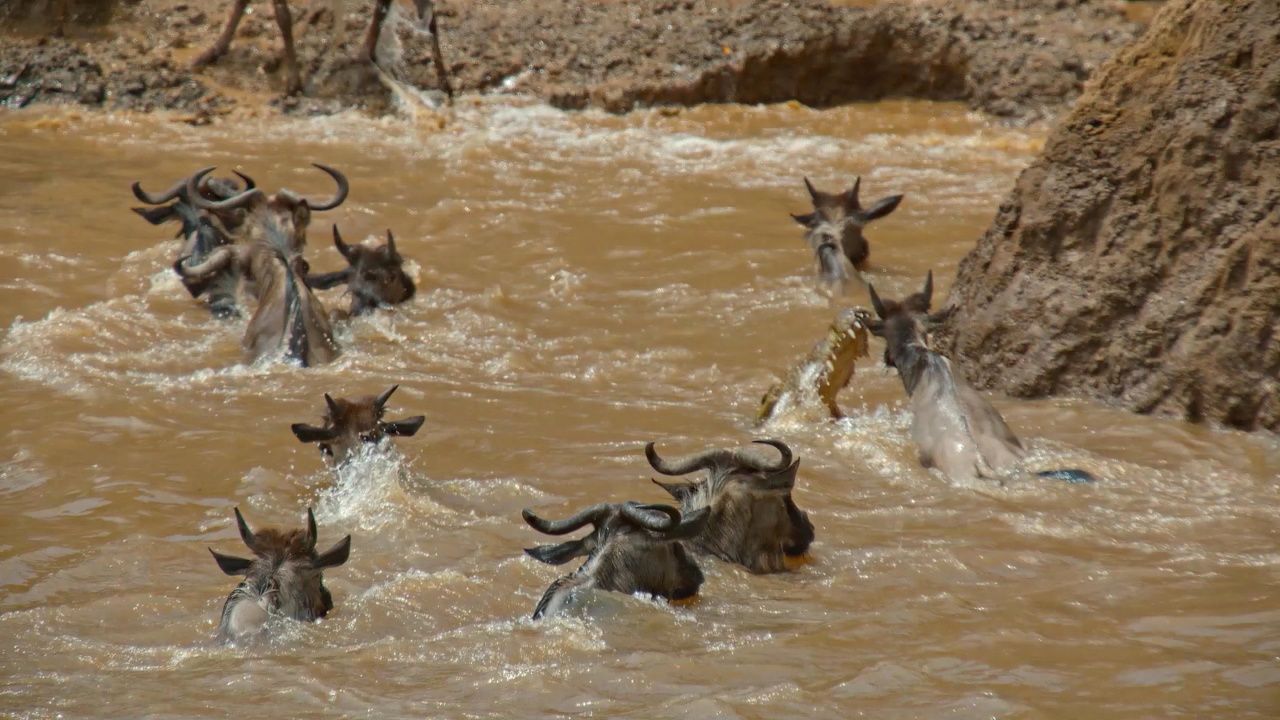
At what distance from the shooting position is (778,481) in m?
5.07

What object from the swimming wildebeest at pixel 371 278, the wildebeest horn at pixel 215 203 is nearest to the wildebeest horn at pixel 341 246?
the swimming wildebeest at pixel 371 278

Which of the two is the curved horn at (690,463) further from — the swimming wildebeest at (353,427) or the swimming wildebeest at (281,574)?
the swimming wildebeest at (353,427)

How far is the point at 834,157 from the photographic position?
13.8 m

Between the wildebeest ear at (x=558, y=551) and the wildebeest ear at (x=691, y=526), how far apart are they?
282 mm

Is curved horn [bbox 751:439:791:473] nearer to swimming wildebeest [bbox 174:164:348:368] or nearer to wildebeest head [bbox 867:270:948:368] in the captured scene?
wildebeest head [bbox 867:270:948:368]

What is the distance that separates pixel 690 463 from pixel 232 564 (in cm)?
151

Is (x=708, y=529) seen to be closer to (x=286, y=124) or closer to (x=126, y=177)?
(x=126, y=177)

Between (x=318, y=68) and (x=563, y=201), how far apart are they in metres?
5.16

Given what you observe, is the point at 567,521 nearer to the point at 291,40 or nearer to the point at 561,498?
the point at 561,498

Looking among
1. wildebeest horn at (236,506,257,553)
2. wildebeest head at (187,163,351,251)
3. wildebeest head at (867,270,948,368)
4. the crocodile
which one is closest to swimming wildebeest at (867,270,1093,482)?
wildebeest head at (867,270,948,368)

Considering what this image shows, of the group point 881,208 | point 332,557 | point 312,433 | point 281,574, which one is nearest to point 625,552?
point 332,557

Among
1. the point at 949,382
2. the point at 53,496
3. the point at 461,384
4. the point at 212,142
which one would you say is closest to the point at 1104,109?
the point at 949,382

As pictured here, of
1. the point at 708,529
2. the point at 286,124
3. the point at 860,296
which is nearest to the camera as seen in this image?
the point at 708,529

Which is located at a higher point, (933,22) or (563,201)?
(933,22)
